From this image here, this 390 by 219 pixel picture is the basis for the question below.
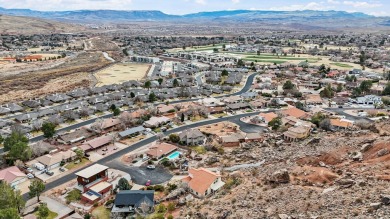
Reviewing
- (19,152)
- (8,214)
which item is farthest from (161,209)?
(19,152)

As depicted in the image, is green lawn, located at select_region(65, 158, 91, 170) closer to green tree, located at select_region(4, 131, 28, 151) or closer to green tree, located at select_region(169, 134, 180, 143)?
green tree, located at select_region(4, 131, 28, 151)

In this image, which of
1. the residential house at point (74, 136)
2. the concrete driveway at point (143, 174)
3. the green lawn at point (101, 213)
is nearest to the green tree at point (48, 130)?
the residential house at point (74, 136)

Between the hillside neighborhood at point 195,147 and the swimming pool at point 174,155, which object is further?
the swimming pool at point 174,155

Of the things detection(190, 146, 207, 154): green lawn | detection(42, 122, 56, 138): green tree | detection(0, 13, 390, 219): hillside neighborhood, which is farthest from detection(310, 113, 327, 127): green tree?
detection(42, 122, 56, 138): green tree

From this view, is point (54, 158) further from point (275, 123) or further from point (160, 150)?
point (275, 123)

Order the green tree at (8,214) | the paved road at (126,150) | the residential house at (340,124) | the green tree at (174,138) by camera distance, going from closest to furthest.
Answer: the green tree at (8,214) → the paved road at (126,150) → the green tree at (174,138) → the residential house at (340,124)

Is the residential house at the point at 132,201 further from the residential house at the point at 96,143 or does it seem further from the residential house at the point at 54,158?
the residential house at the point at 96,143
